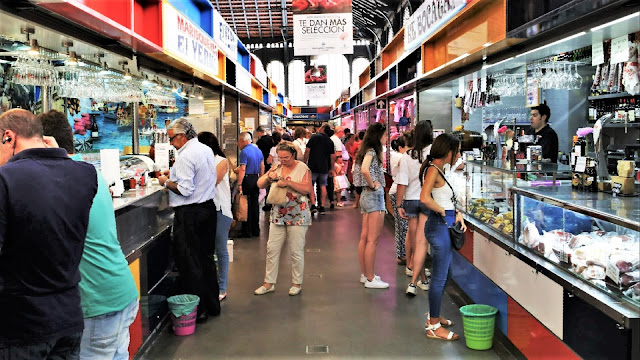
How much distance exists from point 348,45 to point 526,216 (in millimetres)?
6284

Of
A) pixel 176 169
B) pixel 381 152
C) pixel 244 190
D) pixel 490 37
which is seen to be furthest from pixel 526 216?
pixel 244 190

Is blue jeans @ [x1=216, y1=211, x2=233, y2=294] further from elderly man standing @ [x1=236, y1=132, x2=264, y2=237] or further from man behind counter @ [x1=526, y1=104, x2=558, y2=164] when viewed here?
man behind counter @ [x1=526, y1=104, x2=558, y2=164]

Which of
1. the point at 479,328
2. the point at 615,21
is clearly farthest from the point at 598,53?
the point at 479,328

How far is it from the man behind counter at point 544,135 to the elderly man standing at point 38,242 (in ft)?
16.8

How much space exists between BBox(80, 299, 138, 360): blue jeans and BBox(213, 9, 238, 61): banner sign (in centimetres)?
573

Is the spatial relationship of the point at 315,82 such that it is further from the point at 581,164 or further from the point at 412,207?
the point at 581,164

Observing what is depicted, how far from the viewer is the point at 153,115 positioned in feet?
29.9

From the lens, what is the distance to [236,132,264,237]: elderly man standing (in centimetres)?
894

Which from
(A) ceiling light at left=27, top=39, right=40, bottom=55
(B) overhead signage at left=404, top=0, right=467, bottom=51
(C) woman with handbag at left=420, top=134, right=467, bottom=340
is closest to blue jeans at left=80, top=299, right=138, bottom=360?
(A) ceiling light at left=27, top=39, right=40, bottom=55

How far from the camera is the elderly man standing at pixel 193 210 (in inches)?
199

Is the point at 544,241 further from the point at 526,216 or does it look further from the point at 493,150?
the point at 493,150

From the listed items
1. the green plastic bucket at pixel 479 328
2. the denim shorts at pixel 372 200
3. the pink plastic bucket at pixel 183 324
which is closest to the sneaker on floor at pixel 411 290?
the denim shorts at pixel 372 200

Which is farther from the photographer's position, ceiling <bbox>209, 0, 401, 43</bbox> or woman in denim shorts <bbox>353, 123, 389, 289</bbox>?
ceiling <bbox>209, 0, 401, 43</bbox>

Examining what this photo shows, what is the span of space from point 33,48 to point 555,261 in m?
3.74
